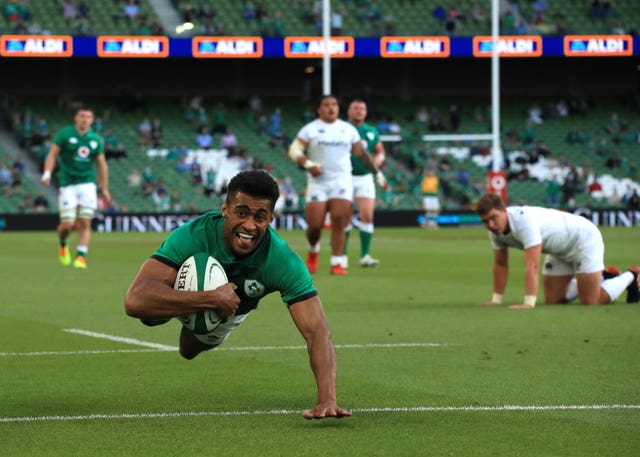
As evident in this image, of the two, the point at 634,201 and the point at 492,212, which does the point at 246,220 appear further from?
the point at 634,201

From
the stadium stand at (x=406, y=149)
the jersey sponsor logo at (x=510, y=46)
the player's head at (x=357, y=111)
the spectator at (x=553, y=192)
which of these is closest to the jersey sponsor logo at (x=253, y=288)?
the player's head at (x=357, y=111)

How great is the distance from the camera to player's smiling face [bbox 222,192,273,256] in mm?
6750

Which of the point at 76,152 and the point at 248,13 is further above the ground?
the point at 248,13

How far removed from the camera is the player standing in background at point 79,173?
21.8m

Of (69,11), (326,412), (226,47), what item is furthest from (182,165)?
(326,412)

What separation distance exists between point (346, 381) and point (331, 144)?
455 inches

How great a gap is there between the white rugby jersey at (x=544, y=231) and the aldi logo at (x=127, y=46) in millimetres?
36872

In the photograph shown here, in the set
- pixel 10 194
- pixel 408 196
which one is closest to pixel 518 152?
pixel 408 196

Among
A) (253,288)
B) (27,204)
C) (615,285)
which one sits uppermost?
(253,288)

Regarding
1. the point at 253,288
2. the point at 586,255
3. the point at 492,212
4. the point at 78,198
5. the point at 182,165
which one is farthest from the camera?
the point at 182,165

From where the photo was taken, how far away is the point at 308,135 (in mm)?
19969

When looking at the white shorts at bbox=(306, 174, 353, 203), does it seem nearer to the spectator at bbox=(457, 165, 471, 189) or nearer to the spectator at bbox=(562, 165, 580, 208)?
the spectator at bbox=(562, 165, 580, 208)

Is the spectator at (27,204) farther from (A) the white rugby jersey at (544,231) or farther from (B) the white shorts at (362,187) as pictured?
(A) the white rugby jersey at (544,231)

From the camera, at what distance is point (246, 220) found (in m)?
6.80
